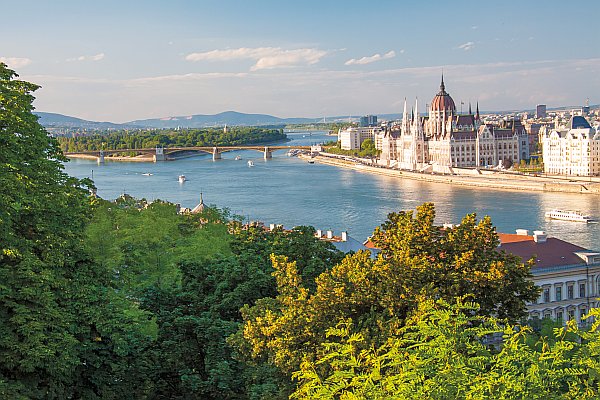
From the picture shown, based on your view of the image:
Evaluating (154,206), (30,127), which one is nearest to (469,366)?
(30,127)

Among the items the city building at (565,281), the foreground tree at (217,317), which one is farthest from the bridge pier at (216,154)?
the foreground tree at (217,317)

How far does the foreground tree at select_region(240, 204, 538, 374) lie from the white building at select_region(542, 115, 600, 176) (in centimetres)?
3338

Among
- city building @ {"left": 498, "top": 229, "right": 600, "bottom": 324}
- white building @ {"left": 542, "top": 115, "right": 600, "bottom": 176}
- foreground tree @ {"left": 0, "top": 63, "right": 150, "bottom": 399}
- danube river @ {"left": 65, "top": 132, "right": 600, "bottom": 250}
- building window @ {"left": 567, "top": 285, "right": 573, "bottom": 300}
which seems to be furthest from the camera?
white building @ {"left": 542, "top": 115, "right": 600, "bottom": 176}

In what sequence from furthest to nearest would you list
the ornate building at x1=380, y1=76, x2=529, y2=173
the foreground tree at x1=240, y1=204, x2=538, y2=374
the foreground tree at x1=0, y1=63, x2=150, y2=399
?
the ornate building at x1=380, y1=76, x2=529, y2=173
the foreground tree at x1=240, y1=204, x2=538, y2=374
the foreground tree at x1=0, y1=63, x2=150, y2=399

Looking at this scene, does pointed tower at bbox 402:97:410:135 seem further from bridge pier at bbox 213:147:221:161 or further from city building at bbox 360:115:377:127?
city building at bbox 360:115:377:127

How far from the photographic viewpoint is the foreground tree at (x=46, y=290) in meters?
4.28

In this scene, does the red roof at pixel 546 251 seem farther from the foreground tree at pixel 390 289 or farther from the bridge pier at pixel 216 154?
the bridge pier at pixel 216 154

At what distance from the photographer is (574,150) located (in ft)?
123

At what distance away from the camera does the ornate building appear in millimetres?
47562

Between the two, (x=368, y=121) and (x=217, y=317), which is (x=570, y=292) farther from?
(x=368, y=121)

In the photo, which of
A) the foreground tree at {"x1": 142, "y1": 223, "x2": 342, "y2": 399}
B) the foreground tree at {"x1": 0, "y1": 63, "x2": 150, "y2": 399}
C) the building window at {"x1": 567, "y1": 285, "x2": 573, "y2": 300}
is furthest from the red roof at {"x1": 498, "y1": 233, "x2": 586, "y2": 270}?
the foreground tree at {"x1": 0, "y1": 63, "x2": 150, "y2": 399}

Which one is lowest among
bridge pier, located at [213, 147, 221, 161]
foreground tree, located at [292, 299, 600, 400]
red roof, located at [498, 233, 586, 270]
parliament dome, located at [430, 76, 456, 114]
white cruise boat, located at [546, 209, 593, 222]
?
white cruise boat, located at [546, 209, 593, 222]

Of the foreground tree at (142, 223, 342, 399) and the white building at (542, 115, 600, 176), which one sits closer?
the foreground tree at (142, 223, 342, 399)

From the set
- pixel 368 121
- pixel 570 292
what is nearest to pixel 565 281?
pixel 570 292
